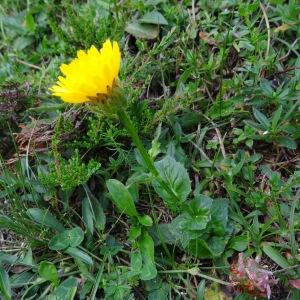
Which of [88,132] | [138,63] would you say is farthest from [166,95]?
[88,132]

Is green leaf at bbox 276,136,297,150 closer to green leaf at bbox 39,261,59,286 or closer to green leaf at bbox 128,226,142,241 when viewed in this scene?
green leaf at bbox 128,226,142,241

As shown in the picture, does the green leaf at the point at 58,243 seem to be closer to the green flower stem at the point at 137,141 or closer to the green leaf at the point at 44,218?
the green leaf at the point at 44,218

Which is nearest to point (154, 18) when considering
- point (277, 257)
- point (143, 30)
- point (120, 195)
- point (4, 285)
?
point (143, 30)

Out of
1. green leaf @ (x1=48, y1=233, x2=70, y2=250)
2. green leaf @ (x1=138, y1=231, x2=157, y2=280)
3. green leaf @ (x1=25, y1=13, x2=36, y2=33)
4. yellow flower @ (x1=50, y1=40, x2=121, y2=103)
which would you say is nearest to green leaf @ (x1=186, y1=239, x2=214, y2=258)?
green leaf @ (x1=138, y1=231, x2=157, y2=280)

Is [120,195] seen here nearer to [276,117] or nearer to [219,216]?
[219,216]

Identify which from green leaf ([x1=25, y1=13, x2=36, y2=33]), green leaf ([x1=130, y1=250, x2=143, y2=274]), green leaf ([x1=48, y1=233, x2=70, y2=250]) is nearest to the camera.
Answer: green leaf ([x1=130, y1=250, x2=143, y2=274])

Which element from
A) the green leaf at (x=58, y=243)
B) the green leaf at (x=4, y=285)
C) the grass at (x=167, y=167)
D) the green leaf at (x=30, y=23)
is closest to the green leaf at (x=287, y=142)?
the grass at (x=167, y=167)
